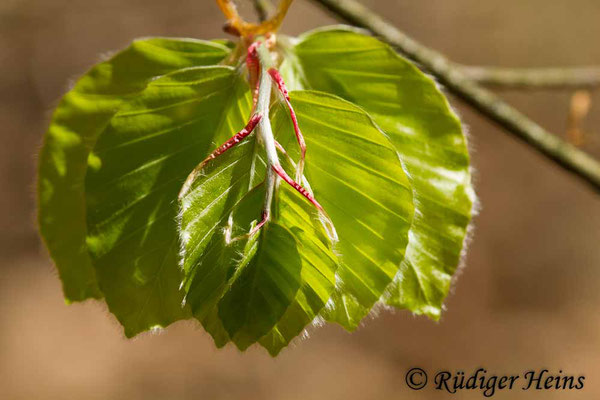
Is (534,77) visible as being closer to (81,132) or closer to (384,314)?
(81,132)

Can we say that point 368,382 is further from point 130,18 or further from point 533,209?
point 130,18

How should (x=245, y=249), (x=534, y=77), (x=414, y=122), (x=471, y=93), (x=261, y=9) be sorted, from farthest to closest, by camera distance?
(x=534, y=77), (x=471, y=93), (x=261, y=9), (x=414, y=122), (x=245, y=249)

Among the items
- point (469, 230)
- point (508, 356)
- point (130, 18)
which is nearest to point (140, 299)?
point (469, 230)

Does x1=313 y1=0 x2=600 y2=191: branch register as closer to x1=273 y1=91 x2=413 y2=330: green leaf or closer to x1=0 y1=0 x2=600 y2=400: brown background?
x1=273 y1=91 x2=413 y2=330: green leaf

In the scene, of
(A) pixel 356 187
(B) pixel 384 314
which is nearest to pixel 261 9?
(A) pixel 356 187

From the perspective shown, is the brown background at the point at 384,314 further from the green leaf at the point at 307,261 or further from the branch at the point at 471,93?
the green leaf at the point at 307,261

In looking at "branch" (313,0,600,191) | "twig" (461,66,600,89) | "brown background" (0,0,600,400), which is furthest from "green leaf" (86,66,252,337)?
"brown background" (0,0,600,400)
